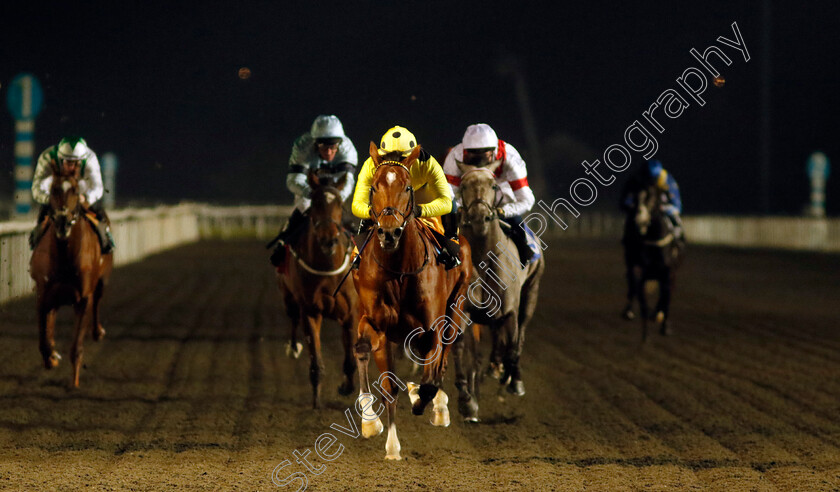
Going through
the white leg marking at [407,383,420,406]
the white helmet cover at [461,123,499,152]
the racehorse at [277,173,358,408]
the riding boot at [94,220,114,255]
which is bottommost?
the white leg marking at [407,383,420,406]

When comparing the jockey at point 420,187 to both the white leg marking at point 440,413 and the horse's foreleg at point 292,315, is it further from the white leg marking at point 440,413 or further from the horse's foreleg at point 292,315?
the horse's foreleg at point 292,315

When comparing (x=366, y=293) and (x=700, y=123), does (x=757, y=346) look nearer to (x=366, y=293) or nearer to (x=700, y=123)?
(x=366, y=293)

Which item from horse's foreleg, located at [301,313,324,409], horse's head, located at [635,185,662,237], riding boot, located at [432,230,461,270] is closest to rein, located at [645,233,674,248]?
horse's head, located at [635,185,662,237]

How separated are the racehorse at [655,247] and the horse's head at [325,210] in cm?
579

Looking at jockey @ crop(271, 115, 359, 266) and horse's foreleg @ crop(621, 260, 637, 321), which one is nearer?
jockey @ crop(271, 115, 359, 266)

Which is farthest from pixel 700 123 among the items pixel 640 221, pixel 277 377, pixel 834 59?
pixel 277 377

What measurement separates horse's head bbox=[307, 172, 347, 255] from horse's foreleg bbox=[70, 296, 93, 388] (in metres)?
2.52

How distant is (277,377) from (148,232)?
2017 cm

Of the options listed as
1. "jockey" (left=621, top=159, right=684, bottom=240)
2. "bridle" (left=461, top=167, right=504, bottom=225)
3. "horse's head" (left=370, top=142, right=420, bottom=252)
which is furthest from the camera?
"jockey" (left=621, top=159, right=684, bottom=240)

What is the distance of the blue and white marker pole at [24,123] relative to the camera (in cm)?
1661

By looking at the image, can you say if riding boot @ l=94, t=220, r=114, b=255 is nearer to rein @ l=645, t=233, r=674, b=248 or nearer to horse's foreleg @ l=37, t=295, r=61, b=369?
horse's foreleg @ l=37, t=295, r=61, b=369

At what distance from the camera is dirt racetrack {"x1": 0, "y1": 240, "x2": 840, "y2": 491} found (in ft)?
19.5

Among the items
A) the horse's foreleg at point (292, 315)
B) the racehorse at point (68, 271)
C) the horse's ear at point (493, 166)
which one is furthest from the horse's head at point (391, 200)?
the racehorse at point (68, 271)

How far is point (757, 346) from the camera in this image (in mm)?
11453
